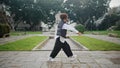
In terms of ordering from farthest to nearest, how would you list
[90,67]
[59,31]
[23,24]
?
[23,24], [59,31], [90,67]

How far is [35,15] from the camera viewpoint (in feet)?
217

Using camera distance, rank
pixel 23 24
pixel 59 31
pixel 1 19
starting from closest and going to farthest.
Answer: pixel 59 31 < pixel 1 19 < pixel 23 24

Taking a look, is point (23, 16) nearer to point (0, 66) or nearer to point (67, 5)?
point (67, 5)

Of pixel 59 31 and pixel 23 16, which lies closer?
pixel 59 31

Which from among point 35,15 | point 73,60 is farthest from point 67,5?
point 73,60

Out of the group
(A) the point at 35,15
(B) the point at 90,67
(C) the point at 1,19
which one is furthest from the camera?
(A) the point at 35,15

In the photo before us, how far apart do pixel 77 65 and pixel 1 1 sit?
61.3 meters

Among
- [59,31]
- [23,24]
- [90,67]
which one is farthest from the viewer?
[23,24]

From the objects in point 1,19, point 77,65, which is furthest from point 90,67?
point 1,19

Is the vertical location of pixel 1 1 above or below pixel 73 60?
above

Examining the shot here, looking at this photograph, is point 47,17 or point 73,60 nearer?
point 73,60

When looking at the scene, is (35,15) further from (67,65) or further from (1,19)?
(67,65)

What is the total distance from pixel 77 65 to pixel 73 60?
101 centimetres

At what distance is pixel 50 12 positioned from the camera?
7150cm
